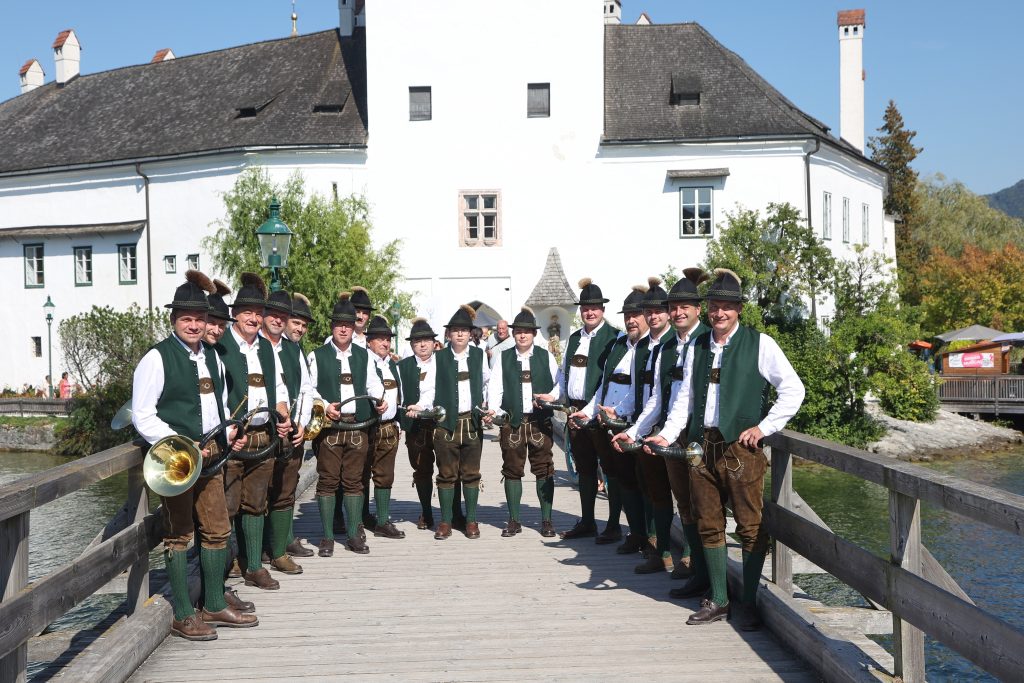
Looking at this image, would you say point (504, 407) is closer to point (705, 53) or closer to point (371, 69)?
point (371, 69)

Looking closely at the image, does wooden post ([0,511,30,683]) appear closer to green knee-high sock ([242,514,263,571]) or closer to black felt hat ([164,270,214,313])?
black felt hat ([164,270,214,313])

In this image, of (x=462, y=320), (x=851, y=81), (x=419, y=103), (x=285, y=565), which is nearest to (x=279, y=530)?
(x=285, y=565)

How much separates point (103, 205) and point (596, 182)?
65.4ft

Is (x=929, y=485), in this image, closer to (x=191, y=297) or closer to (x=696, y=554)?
(x=696, y=554)

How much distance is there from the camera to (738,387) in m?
6.71

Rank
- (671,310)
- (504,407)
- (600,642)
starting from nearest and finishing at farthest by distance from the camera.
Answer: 1. (600,642)
2. (671,310)
3. (504,407)

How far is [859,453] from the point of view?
6.00 meters

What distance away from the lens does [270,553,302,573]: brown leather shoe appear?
884cm

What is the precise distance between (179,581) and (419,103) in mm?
33226

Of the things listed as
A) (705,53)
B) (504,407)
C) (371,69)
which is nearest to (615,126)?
(705,53)

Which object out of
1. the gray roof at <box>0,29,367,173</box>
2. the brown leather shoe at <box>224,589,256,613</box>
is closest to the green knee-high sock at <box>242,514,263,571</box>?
the brown leather shoe at <box>224,589,256,613</box>

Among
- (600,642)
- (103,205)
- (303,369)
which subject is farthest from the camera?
(103,205)

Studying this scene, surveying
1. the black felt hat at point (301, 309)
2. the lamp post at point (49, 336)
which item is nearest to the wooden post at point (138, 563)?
the black felt hat at point (301, 309)

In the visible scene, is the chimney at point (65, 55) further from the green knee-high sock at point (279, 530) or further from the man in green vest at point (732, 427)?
the man in green vest at point (732, 427)
